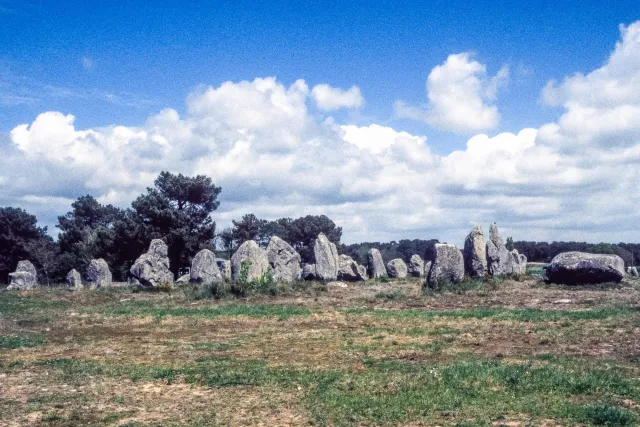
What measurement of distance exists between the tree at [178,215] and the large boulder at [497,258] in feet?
109

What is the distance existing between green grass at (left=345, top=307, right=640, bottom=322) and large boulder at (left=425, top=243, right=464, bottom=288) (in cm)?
975

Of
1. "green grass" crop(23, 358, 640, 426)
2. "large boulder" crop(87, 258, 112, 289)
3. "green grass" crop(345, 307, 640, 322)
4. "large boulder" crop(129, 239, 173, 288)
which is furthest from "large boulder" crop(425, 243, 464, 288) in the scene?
"large boulder" crop(87, 258, 112, 289)

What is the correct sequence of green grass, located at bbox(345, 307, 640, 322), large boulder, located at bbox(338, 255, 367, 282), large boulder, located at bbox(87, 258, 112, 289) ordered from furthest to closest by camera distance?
large boulder, located at bbox(338, 255, 367, 282) → large boulder, located at bbox(87, 258, 112, 289) → green grass, located at bbox(345, 307, 640, 322)

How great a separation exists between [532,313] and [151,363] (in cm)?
1313

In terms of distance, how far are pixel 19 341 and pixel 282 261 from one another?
2661cm

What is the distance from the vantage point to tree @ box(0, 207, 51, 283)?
64188 mm

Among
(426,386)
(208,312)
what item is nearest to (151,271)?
(208,312)

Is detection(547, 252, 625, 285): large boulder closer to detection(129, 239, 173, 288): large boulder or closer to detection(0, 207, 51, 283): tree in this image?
detection(129, 239, 173, 288): large boulder

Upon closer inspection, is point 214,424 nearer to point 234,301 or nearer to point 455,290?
point 234,301

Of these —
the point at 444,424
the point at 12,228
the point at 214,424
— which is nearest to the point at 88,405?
the point at 214,424

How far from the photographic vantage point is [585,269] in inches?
1126

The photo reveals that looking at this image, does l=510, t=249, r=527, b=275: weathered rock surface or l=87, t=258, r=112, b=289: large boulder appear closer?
l=510, t=249, r=527, b=275: weathered rock surface

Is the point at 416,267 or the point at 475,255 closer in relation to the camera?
the point at 475,255

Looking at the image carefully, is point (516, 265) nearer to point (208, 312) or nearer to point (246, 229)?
point (208, 312)
